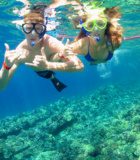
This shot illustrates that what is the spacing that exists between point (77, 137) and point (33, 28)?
35.1 ft

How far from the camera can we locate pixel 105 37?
26.0 feet

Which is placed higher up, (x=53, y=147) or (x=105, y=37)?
(x=105, y=37)

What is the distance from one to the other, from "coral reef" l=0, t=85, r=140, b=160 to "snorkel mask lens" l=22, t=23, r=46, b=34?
→ 701cm

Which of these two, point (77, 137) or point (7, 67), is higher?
point (7, 67)

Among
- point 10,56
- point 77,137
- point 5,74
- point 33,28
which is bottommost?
point 77,137

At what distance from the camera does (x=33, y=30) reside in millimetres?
6996

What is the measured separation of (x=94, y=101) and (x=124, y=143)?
14.3 metres

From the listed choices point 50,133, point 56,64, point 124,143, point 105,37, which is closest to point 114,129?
point 124,143

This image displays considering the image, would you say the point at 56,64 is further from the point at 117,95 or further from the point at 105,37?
the point at 117,95

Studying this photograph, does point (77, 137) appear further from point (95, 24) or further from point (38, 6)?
point (95, 24)

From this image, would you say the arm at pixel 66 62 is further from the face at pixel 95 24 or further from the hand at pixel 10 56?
the face at pixel 95 24

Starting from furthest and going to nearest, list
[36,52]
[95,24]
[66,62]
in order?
1. [95,24]
2. [36,52]
3. [66,62]

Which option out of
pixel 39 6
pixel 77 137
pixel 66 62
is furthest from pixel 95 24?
pixel 77 137

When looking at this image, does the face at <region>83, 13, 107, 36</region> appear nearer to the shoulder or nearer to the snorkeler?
the snorkeler
